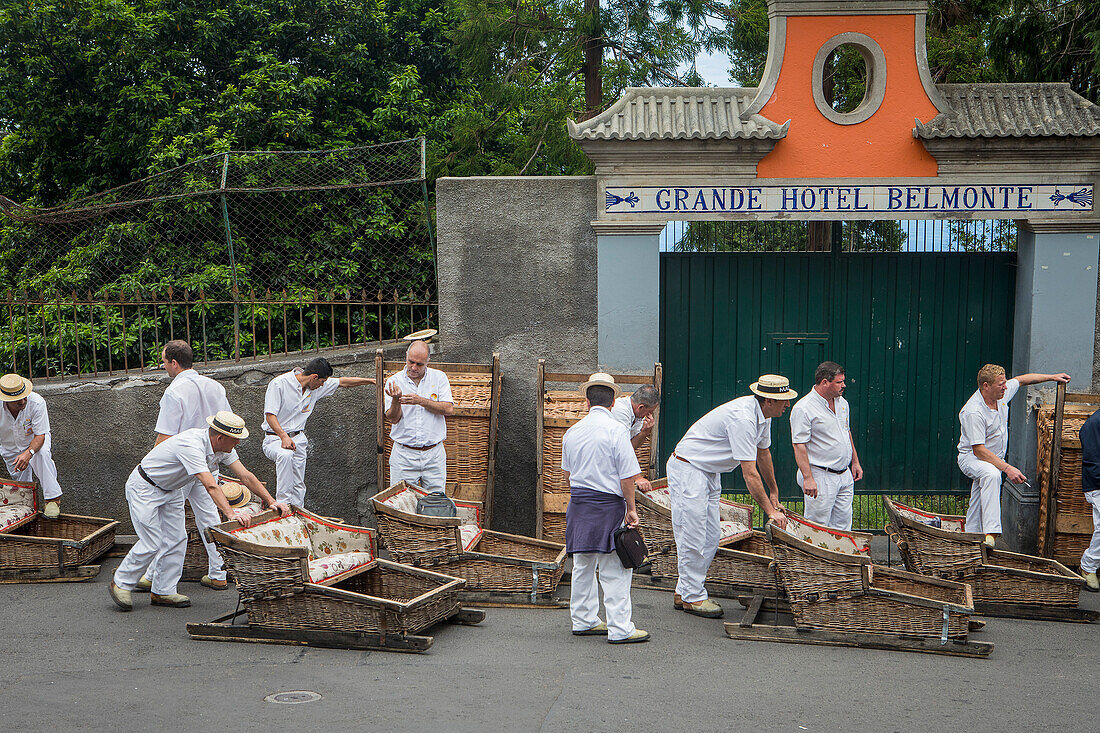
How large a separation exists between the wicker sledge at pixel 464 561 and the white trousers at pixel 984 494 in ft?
11.5

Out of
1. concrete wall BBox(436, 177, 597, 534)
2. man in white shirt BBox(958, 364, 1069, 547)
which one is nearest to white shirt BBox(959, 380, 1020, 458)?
man in white shirt BBox(958, 364, 1069, 547)

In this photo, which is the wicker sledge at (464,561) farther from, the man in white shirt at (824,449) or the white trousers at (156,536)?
the man in white shirt at (824,449)

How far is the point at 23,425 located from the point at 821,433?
262 inches

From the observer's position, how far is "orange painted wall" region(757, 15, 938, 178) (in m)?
8.88

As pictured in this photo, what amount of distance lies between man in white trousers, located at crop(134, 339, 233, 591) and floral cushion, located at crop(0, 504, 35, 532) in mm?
1439

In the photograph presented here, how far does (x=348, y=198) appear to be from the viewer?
39.7 feet

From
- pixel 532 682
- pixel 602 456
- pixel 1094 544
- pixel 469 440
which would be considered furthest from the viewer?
pixel 469 440

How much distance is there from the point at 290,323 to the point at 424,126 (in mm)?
4599

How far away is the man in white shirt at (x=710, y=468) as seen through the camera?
280 inches

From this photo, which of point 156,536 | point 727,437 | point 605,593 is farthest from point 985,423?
point 156,536

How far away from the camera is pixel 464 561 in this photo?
7512 mm

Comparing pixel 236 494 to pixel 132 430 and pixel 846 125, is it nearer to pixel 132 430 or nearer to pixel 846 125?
pixel 132 430

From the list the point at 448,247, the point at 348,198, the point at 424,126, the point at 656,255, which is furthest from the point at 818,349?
the point at 424,126

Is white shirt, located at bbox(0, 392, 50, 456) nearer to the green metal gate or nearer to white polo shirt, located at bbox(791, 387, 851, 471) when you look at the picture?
the green metal gate
